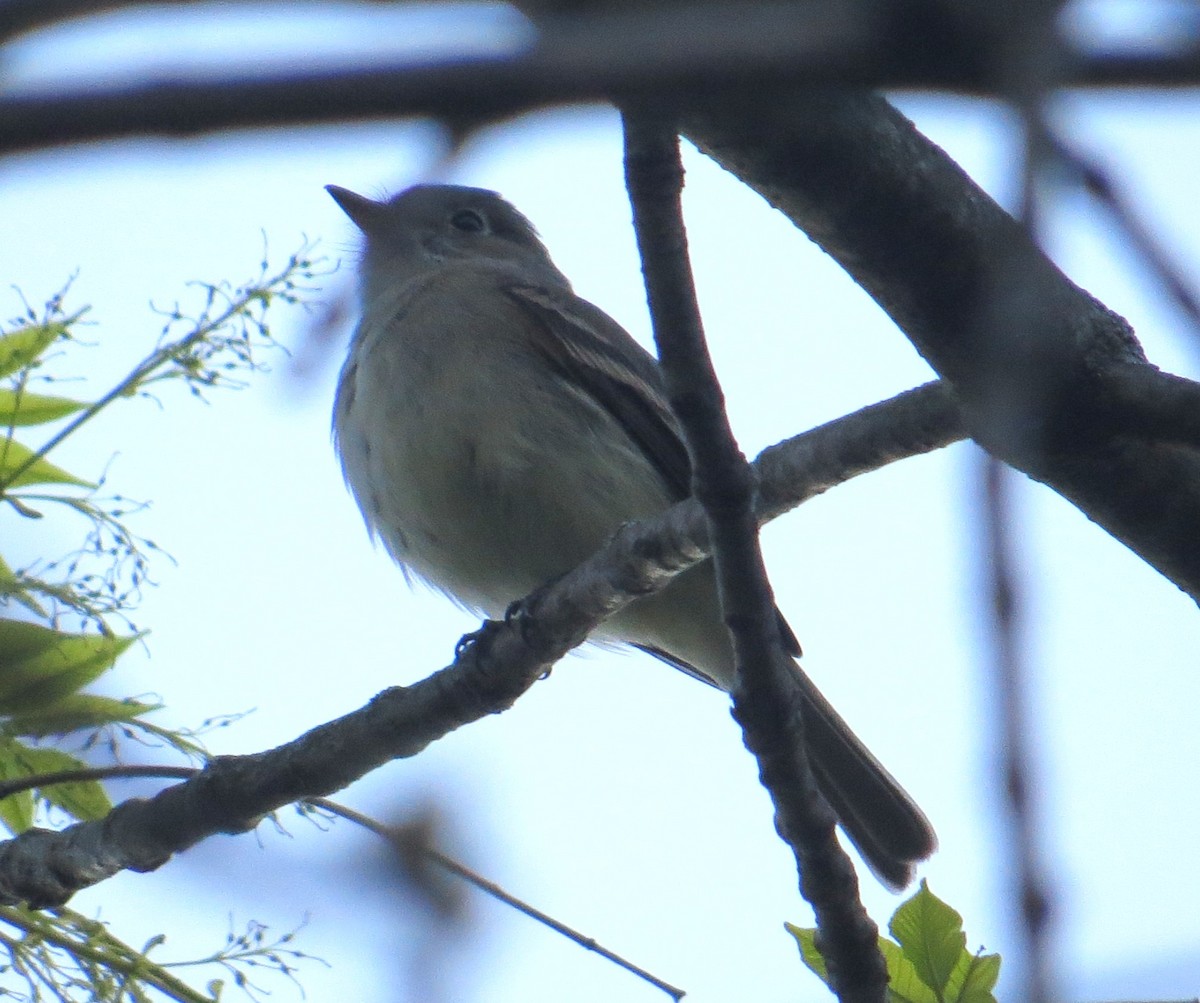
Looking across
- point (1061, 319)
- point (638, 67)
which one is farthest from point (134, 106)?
point (1061, 319)

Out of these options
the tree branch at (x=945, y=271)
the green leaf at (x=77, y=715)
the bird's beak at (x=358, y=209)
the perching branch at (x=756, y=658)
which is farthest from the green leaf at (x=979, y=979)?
the bird's beak at (x=358, y=209)

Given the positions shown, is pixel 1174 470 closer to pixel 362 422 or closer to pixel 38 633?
pixel 38 633

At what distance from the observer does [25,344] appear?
465cm

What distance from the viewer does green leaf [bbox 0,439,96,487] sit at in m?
4.41

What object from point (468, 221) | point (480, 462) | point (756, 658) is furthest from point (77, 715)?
point (468, 221)

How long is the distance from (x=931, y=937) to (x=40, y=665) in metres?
2.35

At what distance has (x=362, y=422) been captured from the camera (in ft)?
22.2

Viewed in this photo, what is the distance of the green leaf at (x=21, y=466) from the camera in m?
4.41

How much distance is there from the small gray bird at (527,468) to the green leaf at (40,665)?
2360mm

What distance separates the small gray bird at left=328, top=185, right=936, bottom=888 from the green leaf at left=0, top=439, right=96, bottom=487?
6.70 feet

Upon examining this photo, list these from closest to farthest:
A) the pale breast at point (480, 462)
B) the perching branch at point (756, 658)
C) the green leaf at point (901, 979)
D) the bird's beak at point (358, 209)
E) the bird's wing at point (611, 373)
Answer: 1. the perching branch at point (756, 658)
2. the green leaf at point (901, 979)
3. the pale breast at point (480, 462)
4. the bird's wing at point (611, 373)
5. the bird's beak at point (358, 209)

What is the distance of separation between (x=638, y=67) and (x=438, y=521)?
213 inches

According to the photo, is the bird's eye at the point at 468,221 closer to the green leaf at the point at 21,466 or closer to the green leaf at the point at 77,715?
the green leaf at the point at 21,466

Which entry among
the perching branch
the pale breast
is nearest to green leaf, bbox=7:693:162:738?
the perching branch
